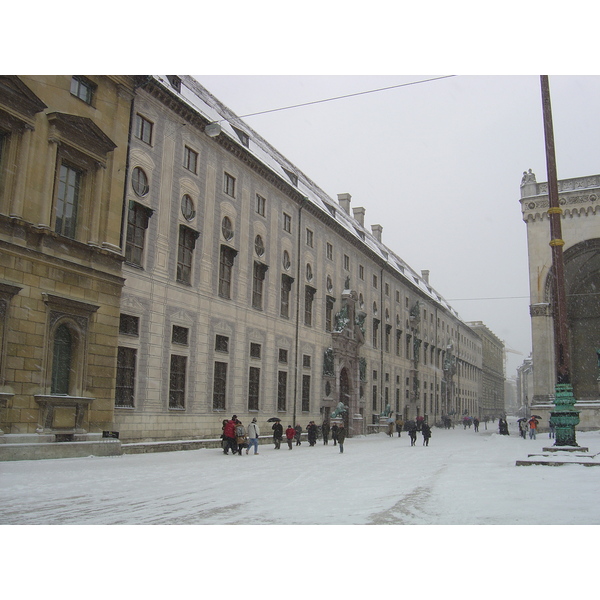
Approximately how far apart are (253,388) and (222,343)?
376cm

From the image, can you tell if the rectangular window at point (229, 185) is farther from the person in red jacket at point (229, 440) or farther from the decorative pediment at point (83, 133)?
the person in red jacket at point (229, 440)

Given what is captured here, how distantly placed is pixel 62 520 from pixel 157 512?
1482 millimetres

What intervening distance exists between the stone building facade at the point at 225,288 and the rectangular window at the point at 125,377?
0.05 meters

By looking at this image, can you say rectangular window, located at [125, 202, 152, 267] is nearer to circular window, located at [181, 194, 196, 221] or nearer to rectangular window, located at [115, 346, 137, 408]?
circular window, located at [181, 194, 196, 221]

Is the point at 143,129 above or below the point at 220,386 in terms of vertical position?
above

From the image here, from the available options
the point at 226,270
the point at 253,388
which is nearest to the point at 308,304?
the point at 253,388

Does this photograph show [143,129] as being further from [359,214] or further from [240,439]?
[359,214]

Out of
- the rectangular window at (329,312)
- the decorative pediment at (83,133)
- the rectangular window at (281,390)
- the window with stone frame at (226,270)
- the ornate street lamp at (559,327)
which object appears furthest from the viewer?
the rectangular window at (329,312)

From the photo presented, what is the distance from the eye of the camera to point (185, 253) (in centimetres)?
2656

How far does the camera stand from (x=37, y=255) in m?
18.0

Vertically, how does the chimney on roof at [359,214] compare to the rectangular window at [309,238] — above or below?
above

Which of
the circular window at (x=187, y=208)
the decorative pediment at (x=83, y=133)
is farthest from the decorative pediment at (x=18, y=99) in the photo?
the circular window at (x=187, y=208)

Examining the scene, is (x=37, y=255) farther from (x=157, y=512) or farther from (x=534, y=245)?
(x=534, y=245)

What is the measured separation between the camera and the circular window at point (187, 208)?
86.8ft
